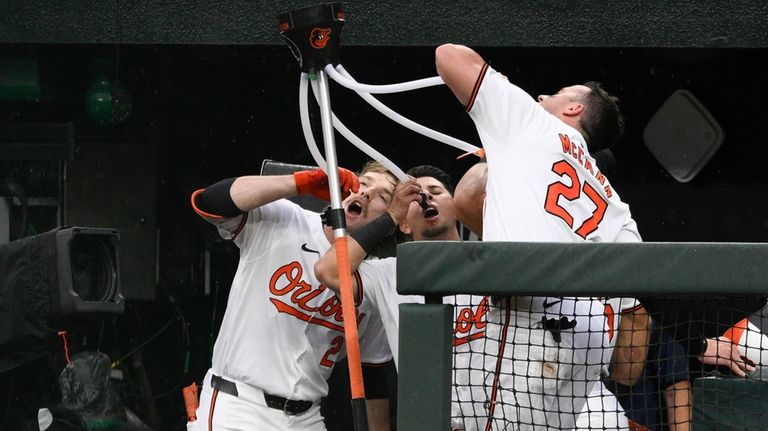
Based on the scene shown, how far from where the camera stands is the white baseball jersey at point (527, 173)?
311 cm

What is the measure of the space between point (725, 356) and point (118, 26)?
338 centimetres

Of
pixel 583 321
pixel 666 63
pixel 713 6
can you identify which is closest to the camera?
pixel 583 321

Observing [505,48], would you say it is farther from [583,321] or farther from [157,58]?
A: [583,321]

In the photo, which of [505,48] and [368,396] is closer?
[368,396]

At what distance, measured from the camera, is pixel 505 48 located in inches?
229

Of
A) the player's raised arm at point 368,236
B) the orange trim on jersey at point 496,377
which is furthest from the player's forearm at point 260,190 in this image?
the orange trim on jersey at point 496,377

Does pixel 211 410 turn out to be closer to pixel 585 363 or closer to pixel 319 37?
pixel 319 37

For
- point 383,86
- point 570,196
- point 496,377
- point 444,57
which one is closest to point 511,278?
point 496,377

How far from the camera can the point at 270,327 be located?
159 inches

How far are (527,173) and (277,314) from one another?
4.10 ft

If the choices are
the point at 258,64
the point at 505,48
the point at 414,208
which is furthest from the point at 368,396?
the point at 258,64

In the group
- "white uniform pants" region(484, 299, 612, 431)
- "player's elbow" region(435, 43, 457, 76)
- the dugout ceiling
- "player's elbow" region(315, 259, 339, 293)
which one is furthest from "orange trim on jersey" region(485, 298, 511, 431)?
the dugout ceiling

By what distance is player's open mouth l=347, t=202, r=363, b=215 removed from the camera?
4.30 metres

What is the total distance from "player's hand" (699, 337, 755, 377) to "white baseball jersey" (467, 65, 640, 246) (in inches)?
21.9
